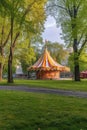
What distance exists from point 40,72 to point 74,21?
2687 centimetres

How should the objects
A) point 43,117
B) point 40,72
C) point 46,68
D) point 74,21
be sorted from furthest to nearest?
1. point 40,72
2. point 46,68
3. point 74,21
4. point 43,117

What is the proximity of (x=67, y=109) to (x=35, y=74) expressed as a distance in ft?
187

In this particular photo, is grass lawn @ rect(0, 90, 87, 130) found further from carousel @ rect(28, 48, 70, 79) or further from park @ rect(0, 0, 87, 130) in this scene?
carousel @ rect(28, 48, 70, 79)

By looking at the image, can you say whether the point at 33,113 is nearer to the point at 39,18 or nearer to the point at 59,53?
the point at 39,18

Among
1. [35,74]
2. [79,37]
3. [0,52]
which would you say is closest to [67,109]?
[79,37]

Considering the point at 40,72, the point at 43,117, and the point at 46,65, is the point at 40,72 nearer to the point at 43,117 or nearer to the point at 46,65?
the point at 46,65

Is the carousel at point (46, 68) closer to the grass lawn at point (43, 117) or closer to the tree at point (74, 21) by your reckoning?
the tree at point (74, 21)

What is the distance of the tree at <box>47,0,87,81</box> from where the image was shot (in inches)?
1592

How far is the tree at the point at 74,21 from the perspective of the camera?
4044 cm

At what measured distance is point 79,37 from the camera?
145ft

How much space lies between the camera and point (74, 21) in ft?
134

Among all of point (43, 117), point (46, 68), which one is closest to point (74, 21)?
point (46, 68)

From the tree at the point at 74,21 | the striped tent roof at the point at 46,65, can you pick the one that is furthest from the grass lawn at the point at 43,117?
the striped tent roof at the point at 46,65

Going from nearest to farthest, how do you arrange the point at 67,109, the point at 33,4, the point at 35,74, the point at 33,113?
the point at 33,113 → the point at 67,109 → the point at 33,4 → the point at 35,74
